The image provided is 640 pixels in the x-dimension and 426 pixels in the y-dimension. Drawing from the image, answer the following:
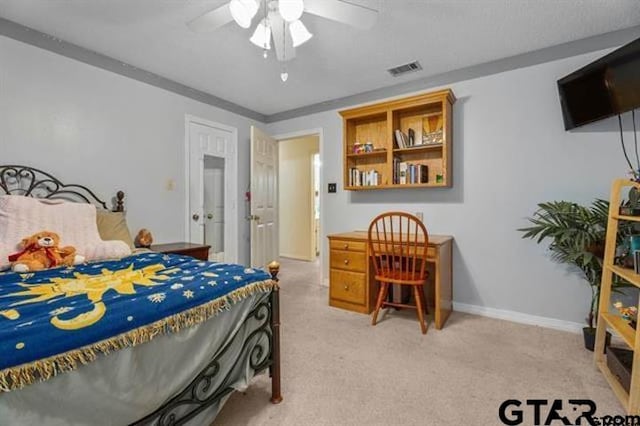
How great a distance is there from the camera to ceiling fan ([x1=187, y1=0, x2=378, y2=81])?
63.2 inches

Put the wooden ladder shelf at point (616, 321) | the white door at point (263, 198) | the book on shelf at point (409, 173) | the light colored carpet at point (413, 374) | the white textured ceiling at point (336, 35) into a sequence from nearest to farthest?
the wooden ladder shelf at point (616, 321) → the light colored carpet at point (413, 374) → the white textured ceiling at point (336, 35) → the book on shelf at point (409, 173) → the white door at point (263, 198)

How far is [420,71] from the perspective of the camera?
9.78 feet

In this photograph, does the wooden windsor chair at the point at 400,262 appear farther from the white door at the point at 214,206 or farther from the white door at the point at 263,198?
the white door at the point at 214,206

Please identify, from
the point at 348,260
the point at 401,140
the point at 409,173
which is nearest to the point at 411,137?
the point at 401,140

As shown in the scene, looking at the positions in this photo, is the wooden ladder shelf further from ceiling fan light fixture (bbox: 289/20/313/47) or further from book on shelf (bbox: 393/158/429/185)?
ceiling fan light fixture (bbox: 289/20/313/47)

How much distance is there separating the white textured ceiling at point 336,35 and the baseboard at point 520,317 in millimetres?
2298

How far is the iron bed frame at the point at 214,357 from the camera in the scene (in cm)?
120

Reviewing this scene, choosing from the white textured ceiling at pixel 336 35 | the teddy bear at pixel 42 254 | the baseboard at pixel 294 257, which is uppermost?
the white textured ceiling at pixel 336 35

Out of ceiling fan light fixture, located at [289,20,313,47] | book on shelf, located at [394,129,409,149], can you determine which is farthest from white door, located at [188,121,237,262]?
book on shelf, located at [394,129,409,149]

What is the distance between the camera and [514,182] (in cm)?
270

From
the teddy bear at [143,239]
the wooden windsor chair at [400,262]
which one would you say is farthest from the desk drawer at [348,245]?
the teddy bear at [143,239]

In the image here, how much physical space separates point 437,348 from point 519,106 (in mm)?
2188

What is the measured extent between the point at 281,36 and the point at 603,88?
2260mm

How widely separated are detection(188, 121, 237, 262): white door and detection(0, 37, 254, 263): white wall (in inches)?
5.0
